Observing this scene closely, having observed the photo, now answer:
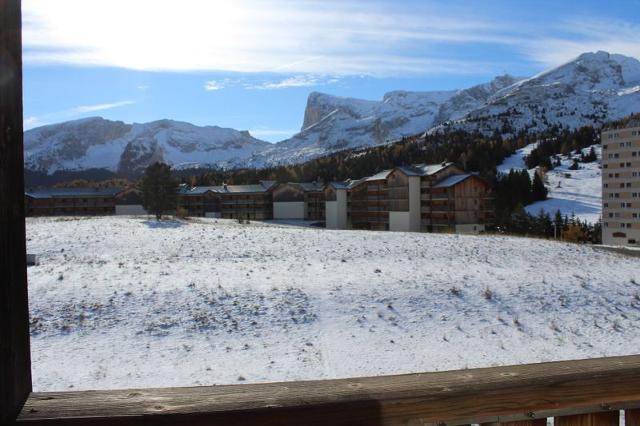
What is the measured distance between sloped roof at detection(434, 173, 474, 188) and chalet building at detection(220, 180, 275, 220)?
149 ft

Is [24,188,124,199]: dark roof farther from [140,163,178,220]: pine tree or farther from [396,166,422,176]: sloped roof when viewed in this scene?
[396,166,422,176]: sloped roof

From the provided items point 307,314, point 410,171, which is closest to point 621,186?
point 410,171

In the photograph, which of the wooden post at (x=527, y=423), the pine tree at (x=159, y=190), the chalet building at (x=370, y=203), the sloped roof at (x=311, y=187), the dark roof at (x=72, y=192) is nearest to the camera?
the wooden post at (x=527, y=423)

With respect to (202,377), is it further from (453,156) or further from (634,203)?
(453,156)

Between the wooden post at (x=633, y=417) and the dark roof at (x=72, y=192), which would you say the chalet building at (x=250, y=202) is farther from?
the wooden post at (x=633, y=417)

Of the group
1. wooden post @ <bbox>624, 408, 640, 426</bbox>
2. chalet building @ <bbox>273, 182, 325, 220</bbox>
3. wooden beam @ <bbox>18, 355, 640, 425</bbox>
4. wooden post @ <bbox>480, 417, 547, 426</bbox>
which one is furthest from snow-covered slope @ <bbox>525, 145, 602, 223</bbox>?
wooden post @ <bbox>480, 417, 547, 426</bbox>

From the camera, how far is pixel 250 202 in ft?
357

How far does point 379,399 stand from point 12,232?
5.72 feet

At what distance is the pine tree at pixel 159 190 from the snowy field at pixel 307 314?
1277 inches

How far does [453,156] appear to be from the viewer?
153875 millimetres

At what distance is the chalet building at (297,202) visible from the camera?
349 ft

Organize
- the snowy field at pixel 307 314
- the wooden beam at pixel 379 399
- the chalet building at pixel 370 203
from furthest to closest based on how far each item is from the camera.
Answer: the chalet building at pixel 370 203 → the snowy field at pixel 307 314 → the wooden beam at pixel 379 399

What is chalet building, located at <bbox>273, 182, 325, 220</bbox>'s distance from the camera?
106m

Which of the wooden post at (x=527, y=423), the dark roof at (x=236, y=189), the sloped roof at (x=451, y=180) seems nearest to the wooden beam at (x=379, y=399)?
the wooden post at (x=527, y=423)
